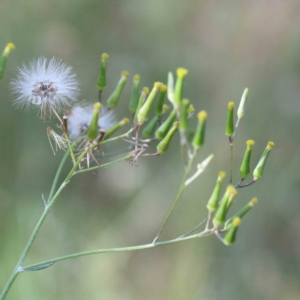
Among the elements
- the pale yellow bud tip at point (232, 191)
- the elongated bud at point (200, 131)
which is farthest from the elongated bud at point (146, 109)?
the pale yellow bud tip at point (232, 191)

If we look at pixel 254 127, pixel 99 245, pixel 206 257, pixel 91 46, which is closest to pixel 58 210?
pixel 99 245

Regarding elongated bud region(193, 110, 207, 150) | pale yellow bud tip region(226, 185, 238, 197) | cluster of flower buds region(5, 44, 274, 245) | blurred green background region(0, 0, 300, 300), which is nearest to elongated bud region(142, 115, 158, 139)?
cluster of flower buds region(5, 44, 274, 245)

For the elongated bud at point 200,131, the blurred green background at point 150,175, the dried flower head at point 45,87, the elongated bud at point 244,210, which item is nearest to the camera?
the elongated bud at point 200,131

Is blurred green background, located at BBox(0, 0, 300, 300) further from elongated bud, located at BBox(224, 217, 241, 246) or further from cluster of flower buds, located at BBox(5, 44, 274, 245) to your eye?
elongated bud, located at BBox(224, 217, 241, 246)

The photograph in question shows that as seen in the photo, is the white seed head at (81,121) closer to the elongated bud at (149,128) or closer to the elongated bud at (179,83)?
the elongated bud at (149,128)

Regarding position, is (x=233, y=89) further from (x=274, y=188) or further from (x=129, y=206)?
(x=129, y=206)

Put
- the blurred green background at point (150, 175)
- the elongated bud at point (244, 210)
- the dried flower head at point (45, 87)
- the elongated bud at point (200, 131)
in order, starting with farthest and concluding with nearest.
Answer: the blurred green background at point (150, 175) < the dried flower head at point (45, 87) < the elongated bud at point (244, 210) < the elongated bud at point (200, 131)

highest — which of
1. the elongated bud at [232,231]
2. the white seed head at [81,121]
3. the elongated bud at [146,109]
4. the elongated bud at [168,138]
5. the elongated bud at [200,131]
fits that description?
the white seed head at [81,121]
